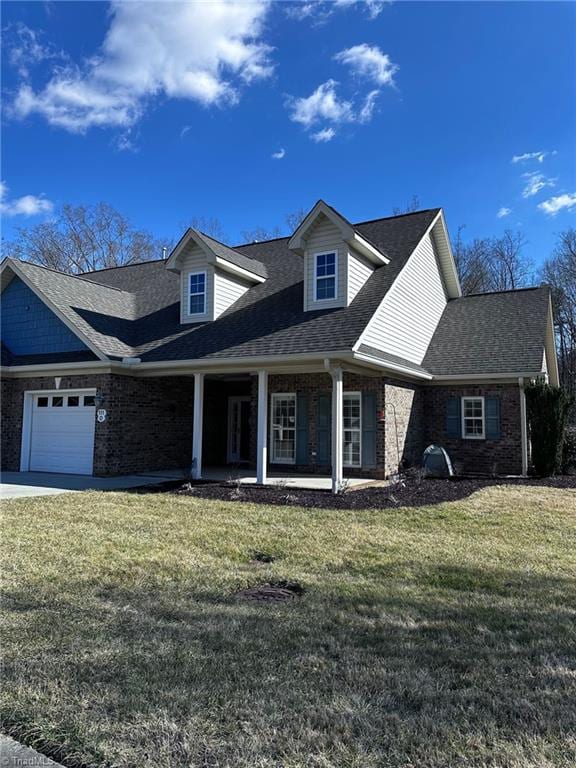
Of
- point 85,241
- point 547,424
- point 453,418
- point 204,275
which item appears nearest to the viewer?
point 547,424

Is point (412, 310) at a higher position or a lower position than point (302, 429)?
higher

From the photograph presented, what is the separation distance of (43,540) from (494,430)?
1207 centimetres

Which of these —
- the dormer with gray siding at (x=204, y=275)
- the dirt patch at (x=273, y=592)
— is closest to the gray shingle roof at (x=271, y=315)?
the dormer with gray siding at (x=204, y=275)

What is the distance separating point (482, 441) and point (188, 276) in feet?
31.6

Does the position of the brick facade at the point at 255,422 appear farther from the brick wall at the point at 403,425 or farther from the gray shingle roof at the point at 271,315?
the gray shingle roof at the point at 271,315

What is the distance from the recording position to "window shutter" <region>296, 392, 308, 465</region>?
14.6m

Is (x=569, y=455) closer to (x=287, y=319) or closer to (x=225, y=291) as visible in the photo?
(x=287, y=319)

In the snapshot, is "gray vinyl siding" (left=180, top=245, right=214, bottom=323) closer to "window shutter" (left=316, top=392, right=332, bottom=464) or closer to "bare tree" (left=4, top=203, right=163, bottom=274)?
"window shutter" (left=316, top=392, right=332, bottom=464)

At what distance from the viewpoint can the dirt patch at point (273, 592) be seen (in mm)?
4941

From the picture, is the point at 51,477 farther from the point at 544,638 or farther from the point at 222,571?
the point at 544,638

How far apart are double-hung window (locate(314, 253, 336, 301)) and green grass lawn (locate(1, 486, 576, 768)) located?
288 inches

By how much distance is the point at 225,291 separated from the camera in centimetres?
1534

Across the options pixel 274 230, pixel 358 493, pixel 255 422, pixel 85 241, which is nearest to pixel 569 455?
pixel 358 493

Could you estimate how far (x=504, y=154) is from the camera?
16.7 metres
